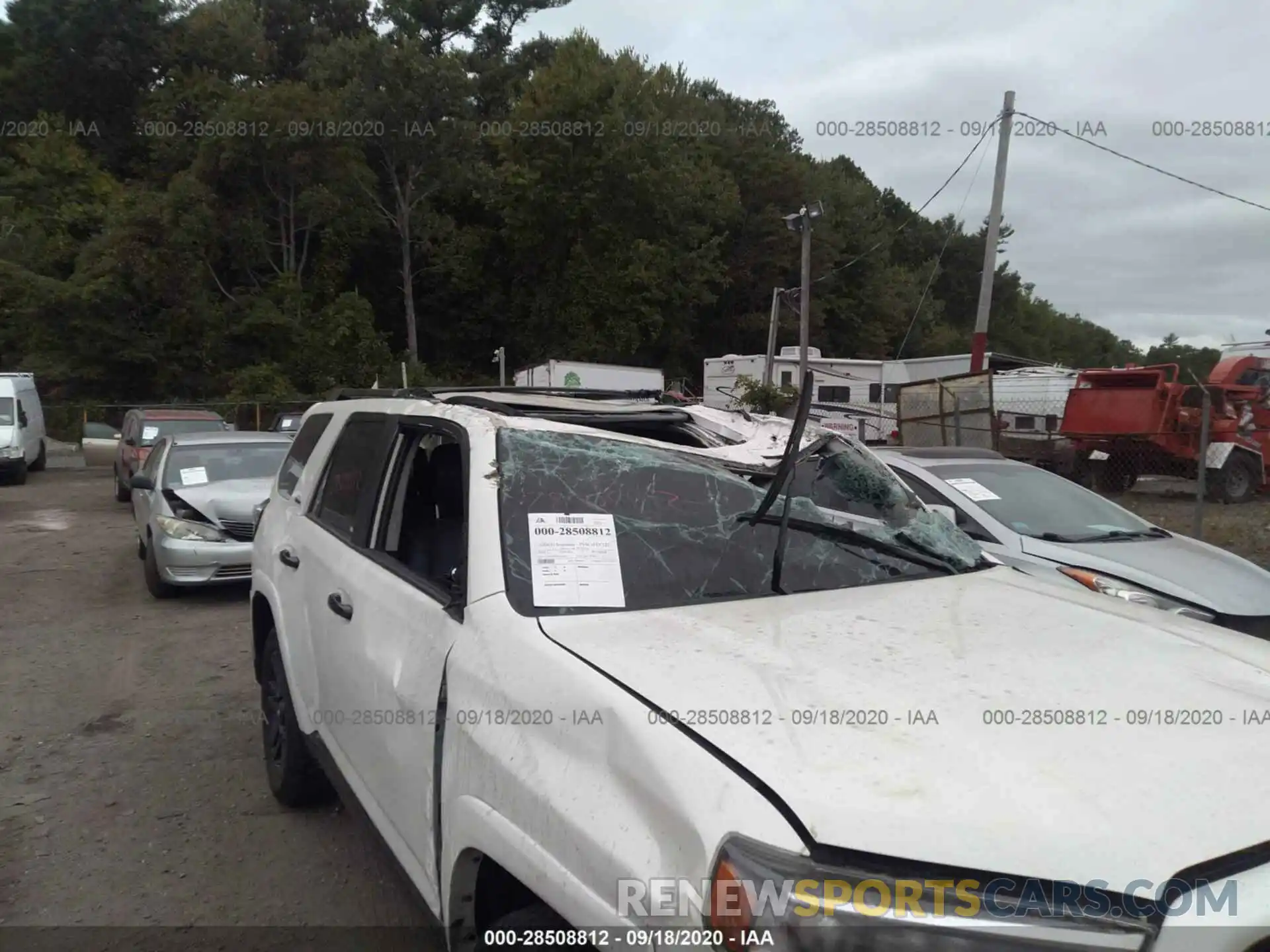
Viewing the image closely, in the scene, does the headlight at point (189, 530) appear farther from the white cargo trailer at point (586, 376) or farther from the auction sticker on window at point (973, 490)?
the white cargo trailer at point (586, 376)

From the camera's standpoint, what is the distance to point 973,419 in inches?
581

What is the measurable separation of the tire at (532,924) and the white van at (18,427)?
68.4ft

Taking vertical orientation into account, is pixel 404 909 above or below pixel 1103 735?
below

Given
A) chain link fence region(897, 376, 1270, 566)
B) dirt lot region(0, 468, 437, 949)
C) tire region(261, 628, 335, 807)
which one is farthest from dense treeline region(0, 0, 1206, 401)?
tire region(261, 628, 335, 807)

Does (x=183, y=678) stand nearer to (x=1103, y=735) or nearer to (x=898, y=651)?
(x=898, y=651)

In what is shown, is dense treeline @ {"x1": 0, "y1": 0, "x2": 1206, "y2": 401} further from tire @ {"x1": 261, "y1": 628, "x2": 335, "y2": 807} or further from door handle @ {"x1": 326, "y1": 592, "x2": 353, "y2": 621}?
door handle @ {"x1": 326, "y1": 592, "x2": 353, "y2": 621}

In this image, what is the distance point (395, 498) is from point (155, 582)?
6351 mm

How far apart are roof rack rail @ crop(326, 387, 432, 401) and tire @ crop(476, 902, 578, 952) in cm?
199

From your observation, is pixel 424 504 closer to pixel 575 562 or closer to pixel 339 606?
pixel 339 606

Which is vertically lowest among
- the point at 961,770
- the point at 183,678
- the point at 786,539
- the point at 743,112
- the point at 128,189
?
the point at 183,678

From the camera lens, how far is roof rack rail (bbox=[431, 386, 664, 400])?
12.8 ft

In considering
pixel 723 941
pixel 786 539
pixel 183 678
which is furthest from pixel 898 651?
pixel 183 678

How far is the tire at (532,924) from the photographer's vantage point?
202 cm

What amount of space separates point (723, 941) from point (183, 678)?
5827mm
